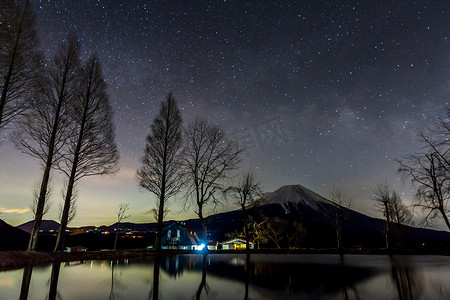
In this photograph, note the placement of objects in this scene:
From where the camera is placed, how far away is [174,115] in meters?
23.1

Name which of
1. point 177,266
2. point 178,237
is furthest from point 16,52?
point 178,237

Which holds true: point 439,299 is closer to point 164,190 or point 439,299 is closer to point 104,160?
A: point 104,160

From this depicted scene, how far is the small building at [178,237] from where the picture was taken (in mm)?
47438

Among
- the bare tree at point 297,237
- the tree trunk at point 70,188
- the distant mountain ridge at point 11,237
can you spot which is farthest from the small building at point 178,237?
the tree trunk at point 70,188

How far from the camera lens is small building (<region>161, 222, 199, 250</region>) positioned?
4744 cm

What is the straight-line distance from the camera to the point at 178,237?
48438 millimetres

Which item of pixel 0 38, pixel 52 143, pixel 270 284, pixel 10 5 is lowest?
pixel 270 284

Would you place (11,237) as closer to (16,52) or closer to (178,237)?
(178,237)

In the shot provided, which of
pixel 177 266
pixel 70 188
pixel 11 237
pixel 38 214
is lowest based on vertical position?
pixel 11 237

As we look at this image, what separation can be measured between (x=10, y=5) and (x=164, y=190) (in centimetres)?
1413

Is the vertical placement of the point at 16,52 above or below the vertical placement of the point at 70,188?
above

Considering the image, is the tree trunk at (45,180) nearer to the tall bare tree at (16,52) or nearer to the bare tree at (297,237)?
the tall bare tree at (16,52)

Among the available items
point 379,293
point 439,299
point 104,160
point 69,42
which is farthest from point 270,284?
point 69,42

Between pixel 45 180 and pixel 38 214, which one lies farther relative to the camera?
pixel 45 180
